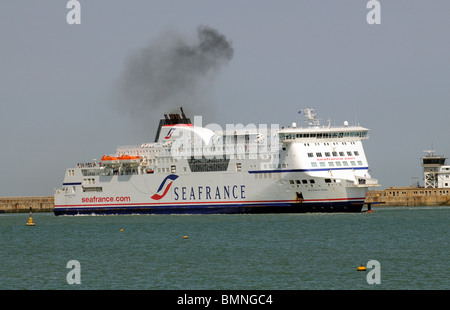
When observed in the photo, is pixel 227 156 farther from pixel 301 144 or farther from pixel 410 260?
pixel 410 260

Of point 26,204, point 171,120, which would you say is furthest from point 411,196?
point 26,204

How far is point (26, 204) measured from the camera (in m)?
104

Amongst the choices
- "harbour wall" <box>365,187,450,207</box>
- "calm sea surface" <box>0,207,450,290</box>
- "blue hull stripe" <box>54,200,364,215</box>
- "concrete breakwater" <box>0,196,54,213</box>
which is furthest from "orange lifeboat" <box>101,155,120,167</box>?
"harbour wall" <box>365,187,450,207</box>

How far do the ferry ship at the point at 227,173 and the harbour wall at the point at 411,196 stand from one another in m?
31.8

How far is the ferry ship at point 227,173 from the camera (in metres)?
62.0

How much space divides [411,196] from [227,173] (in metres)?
37.6

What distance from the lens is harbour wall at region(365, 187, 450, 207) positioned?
95.4 meters

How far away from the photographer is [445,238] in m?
44.6

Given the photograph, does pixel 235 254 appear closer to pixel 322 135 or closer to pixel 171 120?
pixel 322 135

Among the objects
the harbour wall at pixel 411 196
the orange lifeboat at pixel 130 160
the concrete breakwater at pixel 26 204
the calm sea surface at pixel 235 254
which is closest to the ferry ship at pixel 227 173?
the orange lifeboat at pixel 130 160

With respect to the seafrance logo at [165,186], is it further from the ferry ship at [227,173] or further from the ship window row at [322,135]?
the ship window row at [322,135]

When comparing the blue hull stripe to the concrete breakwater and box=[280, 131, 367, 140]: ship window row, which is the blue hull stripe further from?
the concrete breakwater

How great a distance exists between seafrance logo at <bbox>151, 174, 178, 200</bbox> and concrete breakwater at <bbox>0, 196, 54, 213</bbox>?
35.1 metres
